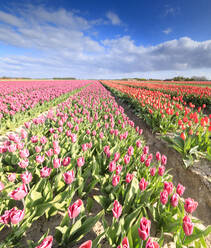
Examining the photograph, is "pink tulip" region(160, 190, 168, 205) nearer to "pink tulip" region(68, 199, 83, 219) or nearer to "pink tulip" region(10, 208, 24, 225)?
"pink tulip" region(68, 199, 83, 219)

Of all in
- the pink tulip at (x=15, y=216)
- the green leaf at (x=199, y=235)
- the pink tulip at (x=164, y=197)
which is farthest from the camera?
the pink tulip at (x=164, y=197)

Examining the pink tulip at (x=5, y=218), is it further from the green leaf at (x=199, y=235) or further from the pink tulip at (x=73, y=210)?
the green leaf at (x=199, y=235)

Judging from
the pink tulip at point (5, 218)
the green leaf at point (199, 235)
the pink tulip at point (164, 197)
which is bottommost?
the green leaf at point (199, 235)

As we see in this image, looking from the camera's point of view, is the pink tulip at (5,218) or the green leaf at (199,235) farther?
the green leaf at (199,235)

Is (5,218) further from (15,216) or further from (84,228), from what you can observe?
(84,228)

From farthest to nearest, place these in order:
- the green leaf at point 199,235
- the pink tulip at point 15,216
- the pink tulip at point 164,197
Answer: the pink tulip at point 164,197 → the green leaf at point 199,235 → the pink tulip at point 15,216

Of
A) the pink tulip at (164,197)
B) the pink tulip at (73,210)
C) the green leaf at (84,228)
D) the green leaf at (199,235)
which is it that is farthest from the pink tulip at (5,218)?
the green leaf at (199,235)

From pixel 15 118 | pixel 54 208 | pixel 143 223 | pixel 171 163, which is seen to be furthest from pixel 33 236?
pixel 15 118

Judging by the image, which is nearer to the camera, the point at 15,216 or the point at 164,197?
the point at 15,216

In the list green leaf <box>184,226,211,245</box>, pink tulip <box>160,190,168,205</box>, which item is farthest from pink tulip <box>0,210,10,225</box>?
green leaf <box>184,226,211,245</box>

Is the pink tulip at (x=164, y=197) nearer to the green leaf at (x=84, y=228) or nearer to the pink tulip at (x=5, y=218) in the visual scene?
the green leaf at (x=84, y=228)

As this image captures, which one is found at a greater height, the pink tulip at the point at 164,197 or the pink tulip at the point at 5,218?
the pink tulip at the point at 5,218

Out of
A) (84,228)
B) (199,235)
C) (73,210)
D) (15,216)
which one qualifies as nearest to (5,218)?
(15,216)

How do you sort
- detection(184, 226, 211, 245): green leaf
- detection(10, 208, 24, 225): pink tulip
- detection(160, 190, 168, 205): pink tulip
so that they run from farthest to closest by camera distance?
detection(160, 190, 168, 205): pink tulip < detection(184, 226, 211, 245): green leaf < detection(10, 208, 24, 225): pink tulip
